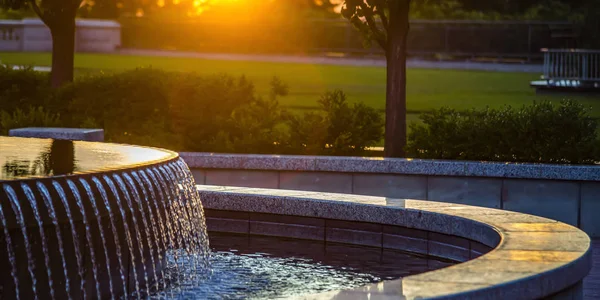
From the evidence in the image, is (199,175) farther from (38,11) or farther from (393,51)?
(38,11)

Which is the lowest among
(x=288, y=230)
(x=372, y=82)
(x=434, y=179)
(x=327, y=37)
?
(x=288, y=230)

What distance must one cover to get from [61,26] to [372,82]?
17801mm

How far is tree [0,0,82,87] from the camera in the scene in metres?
17.5

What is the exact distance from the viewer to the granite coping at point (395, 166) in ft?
36.8

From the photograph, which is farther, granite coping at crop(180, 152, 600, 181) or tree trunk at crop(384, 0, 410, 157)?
tree trunk at crop(384, 0, 410, 157)

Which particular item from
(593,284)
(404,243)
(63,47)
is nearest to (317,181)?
(404,243)

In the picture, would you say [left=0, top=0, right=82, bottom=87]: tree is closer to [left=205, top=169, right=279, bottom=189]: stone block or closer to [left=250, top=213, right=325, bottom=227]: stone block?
[left=205, top=169, right=279, bottom=189]: stone block

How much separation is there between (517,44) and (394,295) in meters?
48.4

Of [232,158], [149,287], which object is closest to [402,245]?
[149,287]

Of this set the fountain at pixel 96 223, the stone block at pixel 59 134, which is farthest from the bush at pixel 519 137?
the fountain at pixel 96 223

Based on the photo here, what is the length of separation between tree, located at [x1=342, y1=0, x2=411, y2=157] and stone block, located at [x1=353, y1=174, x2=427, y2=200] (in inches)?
55.6

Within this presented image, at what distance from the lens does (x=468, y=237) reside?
8383mm

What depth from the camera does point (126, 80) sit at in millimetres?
14883

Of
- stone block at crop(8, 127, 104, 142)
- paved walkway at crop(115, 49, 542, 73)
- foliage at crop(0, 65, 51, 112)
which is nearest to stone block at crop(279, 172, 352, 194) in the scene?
stone block at crop(8, 127, 104, 142)
